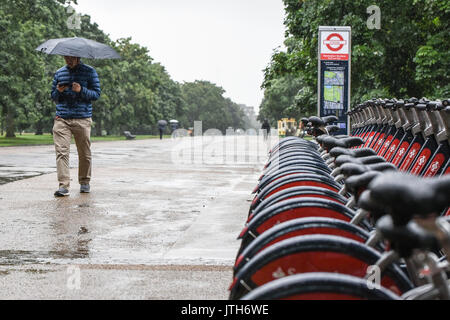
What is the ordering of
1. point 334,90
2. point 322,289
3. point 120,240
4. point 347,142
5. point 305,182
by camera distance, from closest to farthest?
point 322,289 → point 347,142 → point 305,182 → point 120,240 → point 334,90

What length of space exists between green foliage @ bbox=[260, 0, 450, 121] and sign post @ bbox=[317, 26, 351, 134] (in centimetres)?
581

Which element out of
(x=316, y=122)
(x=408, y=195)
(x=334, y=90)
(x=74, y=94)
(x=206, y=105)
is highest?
(x=206, y=105)

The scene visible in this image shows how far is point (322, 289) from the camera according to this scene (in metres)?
1.68

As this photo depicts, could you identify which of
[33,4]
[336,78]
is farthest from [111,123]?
[336,78]

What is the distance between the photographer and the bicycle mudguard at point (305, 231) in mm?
2219

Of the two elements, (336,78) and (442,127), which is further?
(336,78)

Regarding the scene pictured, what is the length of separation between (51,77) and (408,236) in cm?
4225

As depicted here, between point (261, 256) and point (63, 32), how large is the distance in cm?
4397

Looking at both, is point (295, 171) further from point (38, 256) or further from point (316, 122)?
point (38, 256)

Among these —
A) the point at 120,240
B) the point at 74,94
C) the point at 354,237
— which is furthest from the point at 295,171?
the point at 74,94

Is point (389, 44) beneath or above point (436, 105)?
above
